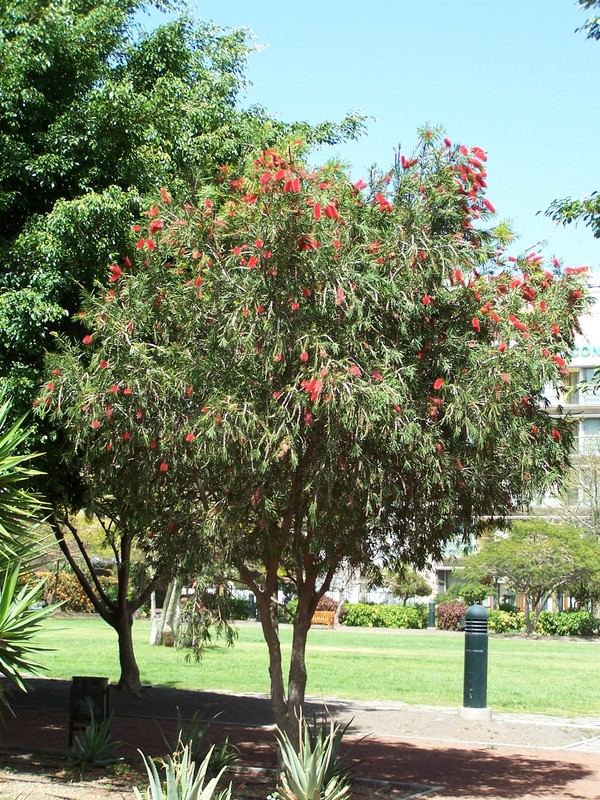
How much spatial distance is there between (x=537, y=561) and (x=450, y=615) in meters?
6.54

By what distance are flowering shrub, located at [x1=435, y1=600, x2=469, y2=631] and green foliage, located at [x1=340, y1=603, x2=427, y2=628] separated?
107 cm

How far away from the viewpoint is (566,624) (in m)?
42.6

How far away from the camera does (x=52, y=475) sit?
11.7 metres

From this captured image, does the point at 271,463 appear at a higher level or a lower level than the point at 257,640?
higher

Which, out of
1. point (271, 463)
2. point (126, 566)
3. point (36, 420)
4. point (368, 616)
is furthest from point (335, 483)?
point (368, 616)

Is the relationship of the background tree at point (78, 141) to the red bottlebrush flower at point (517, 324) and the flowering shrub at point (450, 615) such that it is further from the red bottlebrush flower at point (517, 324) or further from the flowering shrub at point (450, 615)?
the flowering shrub at point (450, 615)

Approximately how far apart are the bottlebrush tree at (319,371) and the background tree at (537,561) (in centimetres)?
3194

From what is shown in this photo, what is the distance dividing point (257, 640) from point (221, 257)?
2683cm

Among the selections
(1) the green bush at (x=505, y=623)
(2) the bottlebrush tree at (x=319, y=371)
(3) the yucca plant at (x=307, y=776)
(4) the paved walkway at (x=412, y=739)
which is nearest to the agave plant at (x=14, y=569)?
(2) the bottlebrush tree at (x=319, y=371)

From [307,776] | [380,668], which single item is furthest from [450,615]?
[307,776]

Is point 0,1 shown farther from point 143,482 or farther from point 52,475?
point 143,482

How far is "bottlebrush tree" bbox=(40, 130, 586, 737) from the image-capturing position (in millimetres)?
7523

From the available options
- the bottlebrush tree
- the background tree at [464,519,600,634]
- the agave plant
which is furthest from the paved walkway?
the background tree at [464,519,600,634]

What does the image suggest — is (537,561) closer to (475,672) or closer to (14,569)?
(475,672)
